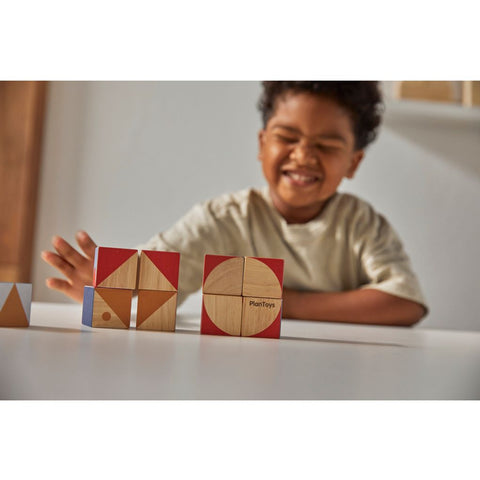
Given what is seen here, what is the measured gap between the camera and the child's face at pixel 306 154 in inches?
49.6

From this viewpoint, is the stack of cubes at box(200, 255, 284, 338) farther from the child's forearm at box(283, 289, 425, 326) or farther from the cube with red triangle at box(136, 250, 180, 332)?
the child's forearm at box(283, 289, 425, 326)

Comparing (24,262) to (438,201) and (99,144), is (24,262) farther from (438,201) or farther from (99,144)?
(438,201)

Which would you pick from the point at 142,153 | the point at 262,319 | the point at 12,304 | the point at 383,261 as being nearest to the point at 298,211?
the point at 383,261

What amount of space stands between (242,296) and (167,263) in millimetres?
83

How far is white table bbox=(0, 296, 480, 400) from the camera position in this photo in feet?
1.22

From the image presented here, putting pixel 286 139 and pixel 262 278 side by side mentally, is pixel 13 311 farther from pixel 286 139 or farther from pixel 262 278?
pixel 286 139

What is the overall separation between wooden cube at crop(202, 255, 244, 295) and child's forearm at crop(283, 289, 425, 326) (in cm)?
54

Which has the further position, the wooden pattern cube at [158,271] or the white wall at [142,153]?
the white wall at [142,153]

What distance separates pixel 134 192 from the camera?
157 centimetres

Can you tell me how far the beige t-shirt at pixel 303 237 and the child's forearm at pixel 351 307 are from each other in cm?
15

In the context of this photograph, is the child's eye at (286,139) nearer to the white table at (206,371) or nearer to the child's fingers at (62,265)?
the child's fingers at (62,265)

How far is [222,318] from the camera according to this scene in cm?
55

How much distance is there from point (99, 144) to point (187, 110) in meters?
0.28

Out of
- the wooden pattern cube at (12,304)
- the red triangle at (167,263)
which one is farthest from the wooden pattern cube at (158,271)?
the wooden pattern cube at (12,304)
